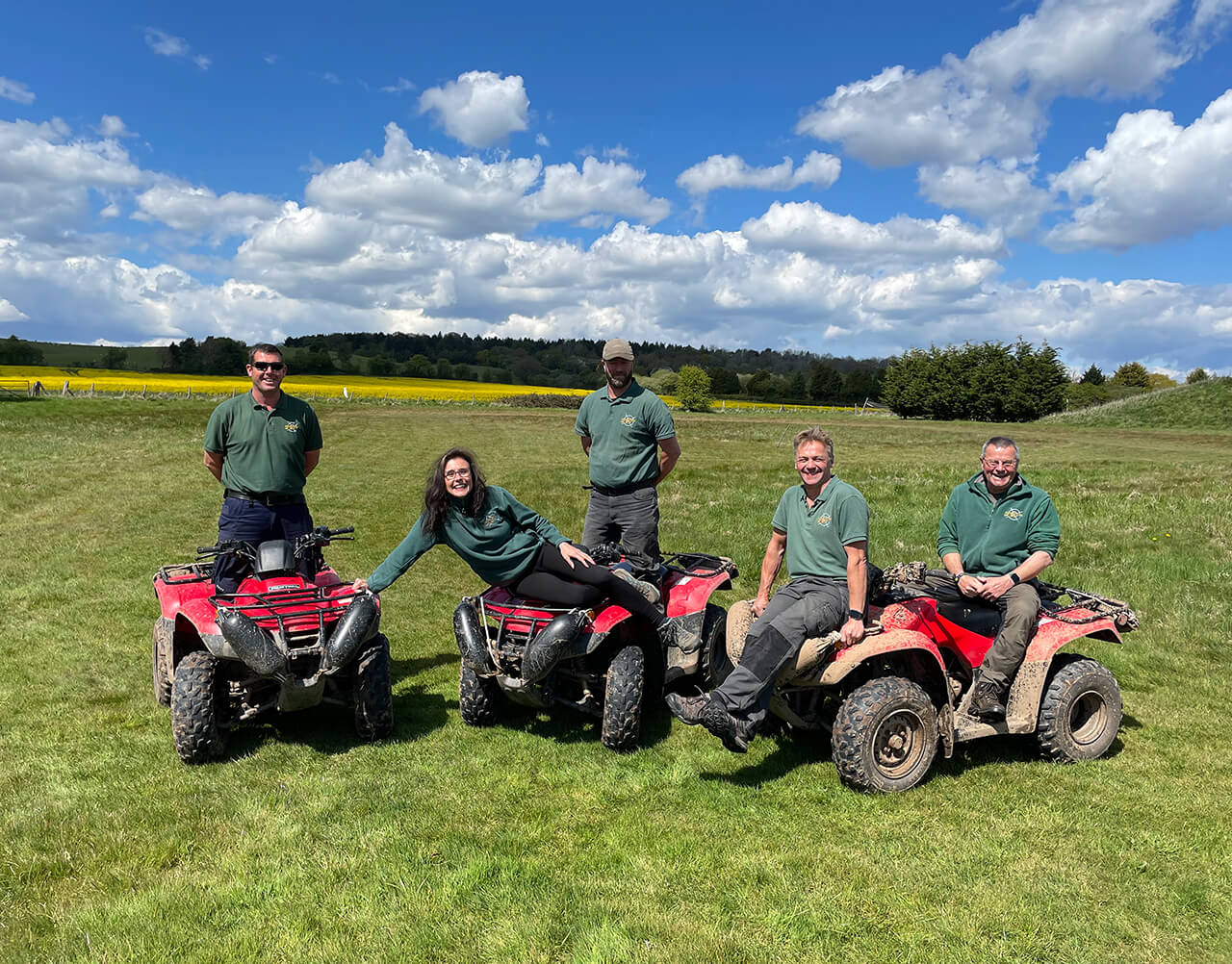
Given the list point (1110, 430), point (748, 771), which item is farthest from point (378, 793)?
point (1110, 430)

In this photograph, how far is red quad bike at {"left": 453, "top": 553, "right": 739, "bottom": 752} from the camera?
17.4 feet

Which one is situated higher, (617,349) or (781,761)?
(617,349)

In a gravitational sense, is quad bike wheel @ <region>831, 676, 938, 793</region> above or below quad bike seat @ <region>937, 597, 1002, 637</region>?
below

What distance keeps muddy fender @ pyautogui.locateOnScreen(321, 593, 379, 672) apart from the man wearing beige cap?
1934mm

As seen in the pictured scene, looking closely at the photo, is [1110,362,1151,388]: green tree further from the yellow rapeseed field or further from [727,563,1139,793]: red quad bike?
[727,563,1139,793]: red quad bike

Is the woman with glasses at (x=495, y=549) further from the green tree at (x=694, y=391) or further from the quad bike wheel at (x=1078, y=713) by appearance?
the green tree at (x=694, y=391)

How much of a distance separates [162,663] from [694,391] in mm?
73627

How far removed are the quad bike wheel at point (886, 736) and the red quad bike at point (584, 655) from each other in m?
1.29

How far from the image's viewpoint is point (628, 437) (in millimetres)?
6531

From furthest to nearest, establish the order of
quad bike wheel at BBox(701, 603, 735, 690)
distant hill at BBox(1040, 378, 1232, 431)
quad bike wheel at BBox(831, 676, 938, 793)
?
distant hill at BBox(1040, 378, 1232, 431)
quad bike wheel at BBox(701, 603, 735, 690)
quad bike wheel at BBox(831, 676, 938, 793)

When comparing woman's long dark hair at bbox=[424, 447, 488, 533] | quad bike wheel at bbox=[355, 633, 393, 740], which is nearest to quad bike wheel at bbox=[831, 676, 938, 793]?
woman's long dark hair at bbox=[424, 447, 488, 533]

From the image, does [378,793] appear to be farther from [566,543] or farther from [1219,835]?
[1219,835]

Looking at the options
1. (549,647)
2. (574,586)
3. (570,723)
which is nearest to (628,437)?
(574,586)

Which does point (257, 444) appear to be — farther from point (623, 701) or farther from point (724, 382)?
point (724, 382)
